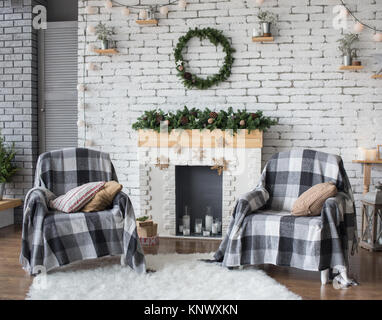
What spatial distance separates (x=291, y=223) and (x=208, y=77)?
6.94ft

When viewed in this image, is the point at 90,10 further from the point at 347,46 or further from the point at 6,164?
the point at 347,46

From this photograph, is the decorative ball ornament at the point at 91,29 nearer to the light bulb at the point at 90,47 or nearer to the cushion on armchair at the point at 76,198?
the light bulb at the point at 90,47

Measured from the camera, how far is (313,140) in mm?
4531

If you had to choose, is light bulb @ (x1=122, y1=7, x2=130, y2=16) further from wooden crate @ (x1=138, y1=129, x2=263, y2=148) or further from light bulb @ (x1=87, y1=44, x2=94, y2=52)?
wooden crate @ (x1=138, y1=129, x2=263, y2=148)

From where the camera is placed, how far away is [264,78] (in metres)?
4.57

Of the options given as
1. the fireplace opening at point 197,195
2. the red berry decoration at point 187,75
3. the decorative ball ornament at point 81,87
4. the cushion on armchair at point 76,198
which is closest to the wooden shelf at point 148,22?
the red berry decoration at point 187,75

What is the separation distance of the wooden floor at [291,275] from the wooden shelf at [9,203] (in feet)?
2.07

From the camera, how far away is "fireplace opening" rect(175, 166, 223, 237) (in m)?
4.57

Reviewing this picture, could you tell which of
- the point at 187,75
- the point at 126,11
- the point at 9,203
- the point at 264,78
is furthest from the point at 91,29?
the point at 9,203

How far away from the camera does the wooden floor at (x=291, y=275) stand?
2.86m

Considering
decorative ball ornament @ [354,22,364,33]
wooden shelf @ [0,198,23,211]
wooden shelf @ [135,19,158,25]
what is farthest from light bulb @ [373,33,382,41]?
wooden shelf @ [0,198,23,211]

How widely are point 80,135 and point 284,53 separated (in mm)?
2476
